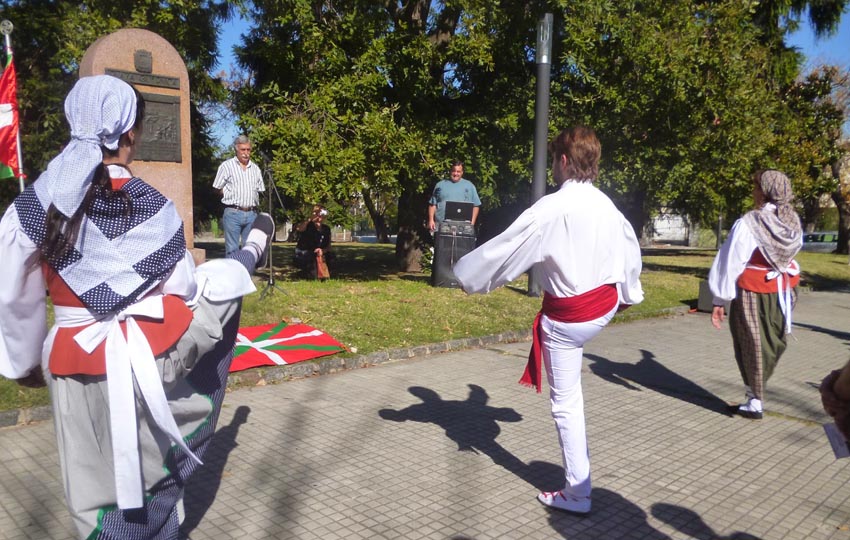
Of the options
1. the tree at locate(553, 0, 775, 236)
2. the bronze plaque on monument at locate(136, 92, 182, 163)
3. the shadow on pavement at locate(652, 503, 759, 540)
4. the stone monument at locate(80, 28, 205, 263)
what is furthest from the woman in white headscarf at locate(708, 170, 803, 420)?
the tree at locate(553, 0, 775, 236)

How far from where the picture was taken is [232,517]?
394cm

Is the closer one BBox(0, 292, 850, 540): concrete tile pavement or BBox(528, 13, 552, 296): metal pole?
BBox(0, 292, 850, 540): concrete tile pavement

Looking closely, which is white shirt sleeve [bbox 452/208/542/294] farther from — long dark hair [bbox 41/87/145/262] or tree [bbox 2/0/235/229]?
tree [bbox 2/0/235/229]

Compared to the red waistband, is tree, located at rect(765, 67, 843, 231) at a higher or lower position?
higher

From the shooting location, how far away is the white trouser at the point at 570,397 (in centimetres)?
401

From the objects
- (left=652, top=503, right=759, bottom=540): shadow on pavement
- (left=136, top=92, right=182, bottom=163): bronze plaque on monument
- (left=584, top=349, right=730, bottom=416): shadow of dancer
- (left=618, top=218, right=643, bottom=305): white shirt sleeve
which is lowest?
(left=584, top=349, right=730, bottom=416): shadow of dancer

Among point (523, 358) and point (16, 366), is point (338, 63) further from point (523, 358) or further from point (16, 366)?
point (16, 366)

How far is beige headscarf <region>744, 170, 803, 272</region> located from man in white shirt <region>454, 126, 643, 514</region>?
2.40m

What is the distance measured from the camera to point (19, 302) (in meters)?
2.54

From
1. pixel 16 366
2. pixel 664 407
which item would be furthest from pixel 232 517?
pixel 664 407

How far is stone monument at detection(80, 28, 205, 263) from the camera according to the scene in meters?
8.72

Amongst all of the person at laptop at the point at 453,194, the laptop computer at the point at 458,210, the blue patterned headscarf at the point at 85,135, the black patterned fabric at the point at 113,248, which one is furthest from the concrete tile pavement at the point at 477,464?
the person at laptop at the point at 453,194

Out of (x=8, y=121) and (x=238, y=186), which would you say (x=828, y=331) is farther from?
(x=8, y=121)

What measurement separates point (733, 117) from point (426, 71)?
6.93 metres
